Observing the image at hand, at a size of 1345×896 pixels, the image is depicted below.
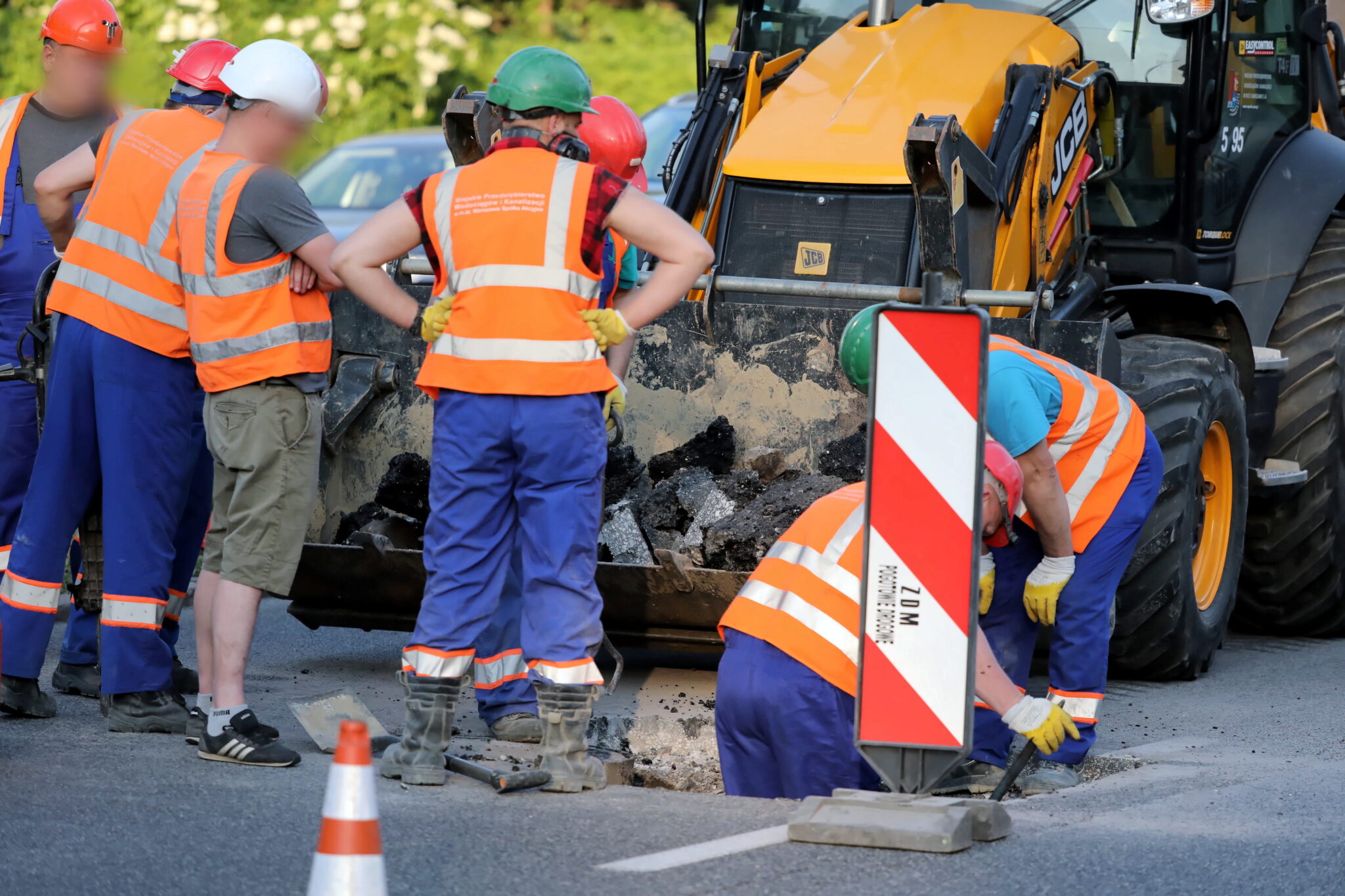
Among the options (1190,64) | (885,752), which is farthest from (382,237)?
(1190,64)

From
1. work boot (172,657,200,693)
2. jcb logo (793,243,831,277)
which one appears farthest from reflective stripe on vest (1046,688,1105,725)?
work boot (172,657,200,693)

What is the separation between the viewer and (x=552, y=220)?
4.43 meters

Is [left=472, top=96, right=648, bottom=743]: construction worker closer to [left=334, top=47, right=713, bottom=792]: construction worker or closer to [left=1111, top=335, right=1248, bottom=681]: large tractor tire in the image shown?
[left=334, top=47, right=713, bottom=792]: construction worker

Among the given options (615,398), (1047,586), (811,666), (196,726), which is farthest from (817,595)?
(196,726)

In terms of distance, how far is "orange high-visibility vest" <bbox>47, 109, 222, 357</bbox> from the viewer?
5062 millimetres

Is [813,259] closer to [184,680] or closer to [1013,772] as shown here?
[1013,772]

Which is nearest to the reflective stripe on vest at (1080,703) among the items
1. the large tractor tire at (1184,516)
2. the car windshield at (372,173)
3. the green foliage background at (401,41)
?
the large tractor tire at (1184,516)

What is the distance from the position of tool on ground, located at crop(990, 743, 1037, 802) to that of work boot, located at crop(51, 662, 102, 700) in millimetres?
2814

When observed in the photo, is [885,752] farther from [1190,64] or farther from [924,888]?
[1190,64]

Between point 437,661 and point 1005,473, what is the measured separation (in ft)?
4.92

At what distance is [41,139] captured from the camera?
5.96 m

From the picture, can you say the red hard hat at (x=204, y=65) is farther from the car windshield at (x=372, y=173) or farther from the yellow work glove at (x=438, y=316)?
the car windshield at (x=372, y=173)

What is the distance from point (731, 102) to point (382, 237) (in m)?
3.06

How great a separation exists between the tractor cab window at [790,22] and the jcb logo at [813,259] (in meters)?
1.45
